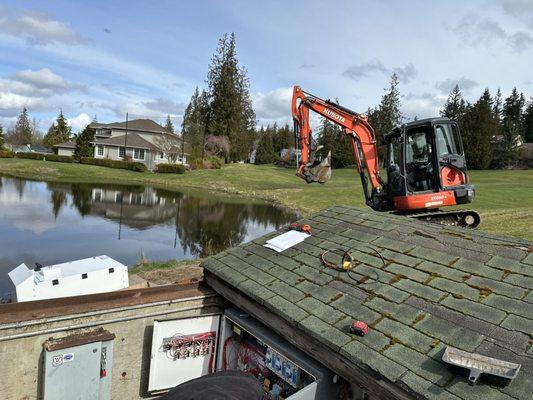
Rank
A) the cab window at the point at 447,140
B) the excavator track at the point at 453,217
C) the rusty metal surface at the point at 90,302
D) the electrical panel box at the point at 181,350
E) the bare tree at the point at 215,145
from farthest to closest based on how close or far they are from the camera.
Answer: the bare tree at the point at 215,145
the excavator track at the point at 453,217
the cab window at the point at 447,140
the electrical panel box at the point at 181,350
the rusty metal surface at the point at 90,302

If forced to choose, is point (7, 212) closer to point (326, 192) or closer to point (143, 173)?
point (326, 192)

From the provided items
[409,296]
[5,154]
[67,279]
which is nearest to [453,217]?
[409,296]

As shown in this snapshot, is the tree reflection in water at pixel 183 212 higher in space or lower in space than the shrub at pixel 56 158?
lower

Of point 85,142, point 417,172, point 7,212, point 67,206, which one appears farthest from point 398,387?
point 85,142

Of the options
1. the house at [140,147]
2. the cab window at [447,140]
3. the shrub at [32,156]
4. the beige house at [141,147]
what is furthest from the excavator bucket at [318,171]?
the shrub at [32,156]

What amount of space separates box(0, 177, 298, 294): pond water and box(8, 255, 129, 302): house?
14.2 ft

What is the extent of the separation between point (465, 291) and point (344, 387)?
190 centimetres

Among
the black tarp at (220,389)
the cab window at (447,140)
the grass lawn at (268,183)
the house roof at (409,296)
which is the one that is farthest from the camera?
the grass lawn at (268,183)

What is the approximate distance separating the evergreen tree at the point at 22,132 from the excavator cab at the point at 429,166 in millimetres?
116222

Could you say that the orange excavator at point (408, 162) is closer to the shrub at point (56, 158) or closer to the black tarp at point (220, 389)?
the black tarp at point (220, 389)

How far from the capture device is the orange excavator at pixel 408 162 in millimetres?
12031

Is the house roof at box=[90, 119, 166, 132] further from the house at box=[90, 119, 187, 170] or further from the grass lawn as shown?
the grass lawn

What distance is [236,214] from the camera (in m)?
32.2

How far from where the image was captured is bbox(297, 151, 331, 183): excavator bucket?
505 inches
